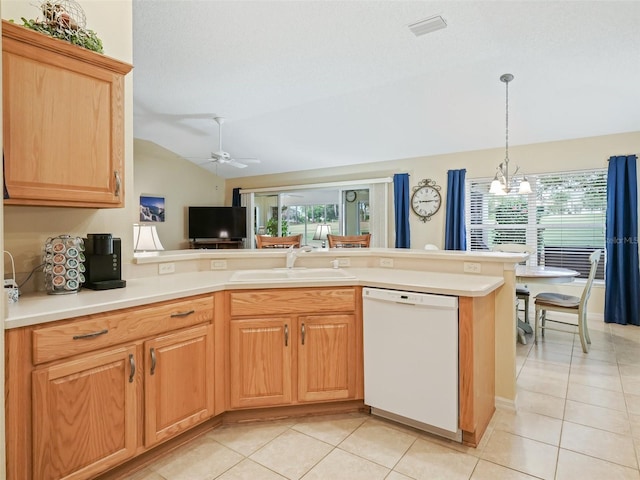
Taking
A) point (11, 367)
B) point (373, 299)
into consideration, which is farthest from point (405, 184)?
point (11, 367)

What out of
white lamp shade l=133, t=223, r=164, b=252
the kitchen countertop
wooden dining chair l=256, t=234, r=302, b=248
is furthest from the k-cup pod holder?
wooden dining chair l=256, t=234, r=302, b=248

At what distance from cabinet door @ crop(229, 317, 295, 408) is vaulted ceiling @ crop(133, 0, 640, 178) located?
2363 mm

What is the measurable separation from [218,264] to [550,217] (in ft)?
15.4

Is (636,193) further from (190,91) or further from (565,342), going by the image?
(190,91)

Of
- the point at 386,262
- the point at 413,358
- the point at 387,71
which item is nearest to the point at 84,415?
the point at 413,358

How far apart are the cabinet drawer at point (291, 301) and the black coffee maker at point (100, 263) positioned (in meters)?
0.64

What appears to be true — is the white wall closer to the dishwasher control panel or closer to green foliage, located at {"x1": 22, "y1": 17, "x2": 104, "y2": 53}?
green foliage, located at {"x1": 22, "y1": 17, "x2": 104, "y2": 53}

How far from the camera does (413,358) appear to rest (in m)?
2.02

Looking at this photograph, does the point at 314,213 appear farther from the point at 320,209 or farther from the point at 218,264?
the point at 218,264

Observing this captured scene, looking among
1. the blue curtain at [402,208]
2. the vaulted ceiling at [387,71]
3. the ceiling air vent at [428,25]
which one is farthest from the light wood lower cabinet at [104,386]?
the blue curtain at [402,208]

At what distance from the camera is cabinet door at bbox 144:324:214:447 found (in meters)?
1.74

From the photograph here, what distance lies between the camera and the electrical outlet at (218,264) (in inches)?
105

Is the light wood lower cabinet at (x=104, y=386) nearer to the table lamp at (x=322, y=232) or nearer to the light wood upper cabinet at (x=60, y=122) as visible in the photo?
the light wood upper cabinet at (x=60, y=122)

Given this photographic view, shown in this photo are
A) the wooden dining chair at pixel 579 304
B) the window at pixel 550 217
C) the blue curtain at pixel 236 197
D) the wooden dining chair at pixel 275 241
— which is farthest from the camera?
the blue curtain at pixel 236 197
